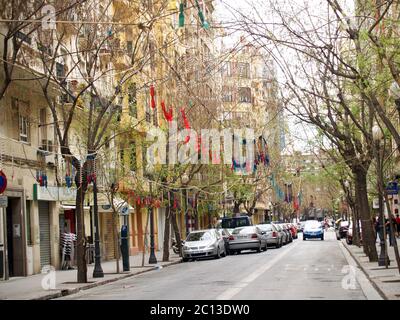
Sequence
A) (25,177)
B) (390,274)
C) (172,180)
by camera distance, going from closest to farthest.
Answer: (390,274)
(25,177)
(172,180)

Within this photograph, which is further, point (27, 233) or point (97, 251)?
point (27, 233)

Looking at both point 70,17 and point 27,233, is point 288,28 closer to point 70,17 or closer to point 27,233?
point 70,17

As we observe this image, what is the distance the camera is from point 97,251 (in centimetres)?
2725

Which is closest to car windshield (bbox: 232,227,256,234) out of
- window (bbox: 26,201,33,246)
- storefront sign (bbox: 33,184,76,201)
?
storefront sign (bbox: 33,184,76,201)

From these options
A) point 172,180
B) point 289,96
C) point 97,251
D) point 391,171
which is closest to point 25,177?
point 97,251

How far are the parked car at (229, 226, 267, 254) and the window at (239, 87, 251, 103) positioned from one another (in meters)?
7.23

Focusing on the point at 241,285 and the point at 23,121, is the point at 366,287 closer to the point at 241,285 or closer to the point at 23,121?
the point at 241,285

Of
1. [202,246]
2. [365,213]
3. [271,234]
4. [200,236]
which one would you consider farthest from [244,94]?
[365,213]

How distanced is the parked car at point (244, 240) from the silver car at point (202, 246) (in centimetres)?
329

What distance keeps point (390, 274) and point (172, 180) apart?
16.1m

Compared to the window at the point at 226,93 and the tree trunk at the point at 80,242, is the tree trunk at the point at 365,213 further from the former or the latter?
the window at the point at 226,93

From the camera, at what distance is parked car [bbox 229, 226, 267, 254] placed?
42562 mm

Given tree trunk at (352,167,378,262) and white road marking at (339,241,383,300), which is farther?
tree trunk at (352,167,378,262)

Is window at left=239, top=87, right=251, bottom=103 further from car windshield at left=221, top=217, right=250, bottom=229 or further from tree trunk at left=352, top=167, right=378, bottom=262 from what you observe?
car windshield at left=221, top=217, right=250, bottom=229
